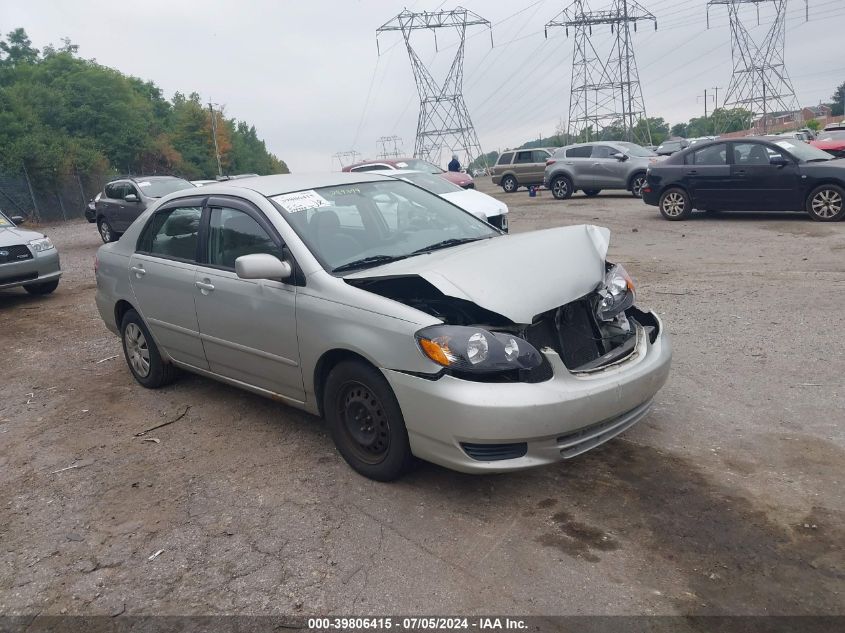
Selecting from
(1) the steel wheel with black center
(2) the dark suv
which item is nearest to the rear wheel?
(2) the dark suv

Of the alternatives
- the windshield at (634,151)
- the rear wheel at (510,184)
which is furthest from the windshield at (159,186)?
the rear wheel at (510,184)

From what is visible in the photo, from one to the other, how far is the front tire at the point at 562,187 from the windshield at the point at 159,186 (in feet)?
36.8

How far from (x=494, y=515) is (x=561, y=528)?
0.35 meters

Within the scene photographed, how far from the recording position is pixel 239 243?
468 centimetres

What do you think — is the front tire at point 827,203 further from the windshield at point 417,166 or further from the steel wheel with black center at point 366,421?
the steel wheel with black center at point 366,421

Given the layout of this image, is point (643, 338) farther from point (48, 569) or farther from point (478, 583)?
point (48, 569)

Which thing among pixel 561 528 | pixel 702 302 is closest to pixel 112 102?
pixel 702 302

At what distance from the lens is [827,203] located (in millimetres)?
12422

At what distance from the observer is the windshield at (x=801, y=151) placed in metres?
12.7

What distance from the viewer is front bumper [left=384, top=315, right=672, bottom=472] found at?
3.33 meters

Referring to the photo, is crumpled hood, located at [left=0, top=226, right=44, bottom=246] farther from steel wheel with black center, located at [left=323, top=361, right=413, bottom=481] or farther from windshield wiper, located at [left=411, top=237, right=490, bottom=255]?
steel wheel with black center, located at [left=323, top=361, right=413, bottom=481]

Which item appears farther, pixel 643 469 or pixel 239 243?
pixel 239 243

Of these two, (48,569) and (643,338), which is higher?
(643,338)

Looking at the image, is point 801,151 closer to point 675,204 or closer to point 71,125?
point 675,204
